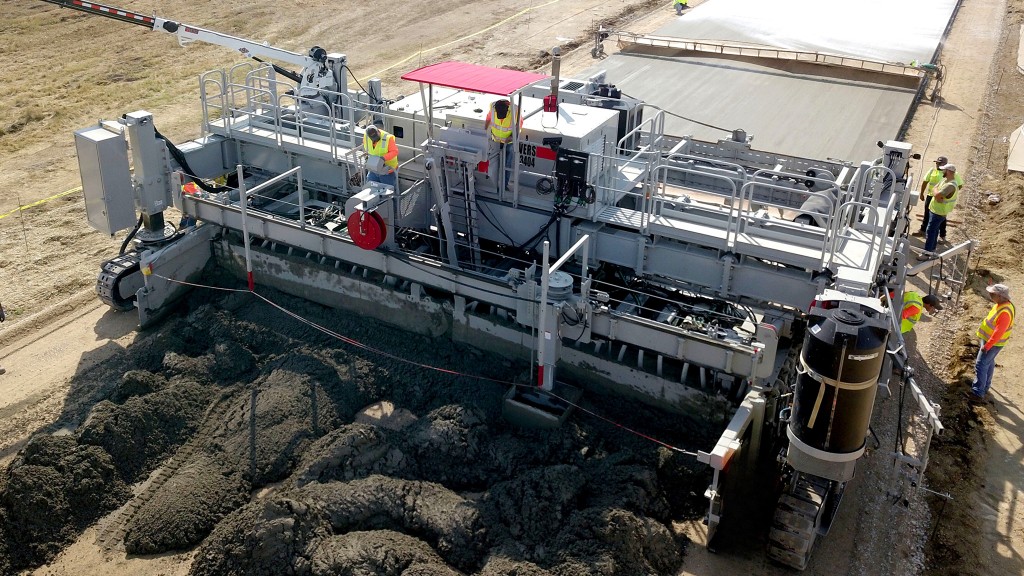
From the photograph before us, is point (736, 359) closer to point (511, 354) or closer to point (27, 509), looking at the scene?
point (511, 354)

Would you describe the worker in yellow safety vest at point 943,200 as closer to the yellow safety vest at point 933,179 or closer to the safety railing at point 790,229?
the yellow safety vest at point 933,179

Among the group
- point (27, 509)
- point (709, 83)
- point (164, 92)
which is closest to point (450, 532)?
point (27, 509)

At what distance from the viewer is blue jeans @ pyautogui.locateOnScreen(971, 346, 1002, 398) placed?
38.0 ft

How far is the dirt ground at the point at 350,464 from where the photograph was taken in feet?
28.9

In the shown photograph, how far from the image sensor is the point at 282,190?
47.8 feet

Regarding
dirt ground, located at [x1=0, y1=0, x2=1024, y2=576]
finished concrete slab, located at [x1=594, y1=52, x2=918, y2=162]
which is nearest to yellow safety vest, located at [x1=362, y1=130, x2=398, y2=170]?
dirt ground, located at [x1=0, y1=0, x2=1024, y2=576]

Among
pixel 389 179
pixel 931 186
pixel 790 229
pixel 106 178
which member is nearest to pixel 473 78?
pixel 389 179

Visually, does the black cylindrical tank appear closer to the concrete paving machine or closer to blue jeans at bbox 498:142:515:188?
the concrete paving machine

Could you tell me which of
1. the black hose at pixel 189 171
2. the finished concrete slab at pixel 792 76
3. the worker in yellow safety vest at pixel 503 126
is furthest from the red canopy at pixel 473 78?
the finished concrete slab at pixel 792 76

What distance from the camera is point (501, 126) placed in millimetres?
11195

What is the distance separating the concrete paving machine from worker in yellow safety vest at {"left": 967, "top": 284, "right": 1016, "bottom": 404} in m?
1.40

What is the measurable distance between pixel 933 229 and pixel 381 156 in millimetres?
Result: 9598

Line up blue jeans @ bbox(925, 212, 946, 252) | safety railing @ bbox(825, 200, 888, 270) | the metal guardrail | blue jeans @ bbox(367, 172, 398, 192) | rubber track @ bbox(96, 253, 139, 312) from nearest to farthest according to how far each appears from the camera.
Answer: safety railing @ bbox(825, 200, 888, 270), blue jeans @ bbox(367, 172, 398, 192), rubber track @ bbox(96, 253, 139, 312), blue jeans @ bbox(925, 212, 946, 252), the metal guardrail

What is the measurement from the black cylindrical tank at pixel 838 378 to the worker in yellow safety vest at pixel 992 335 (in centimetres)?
398
